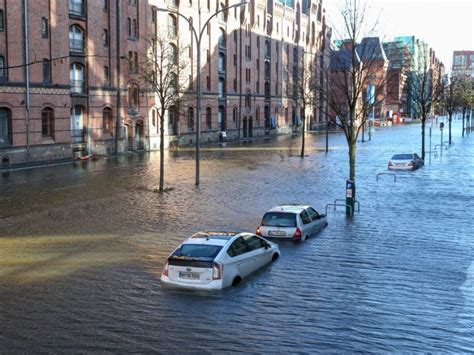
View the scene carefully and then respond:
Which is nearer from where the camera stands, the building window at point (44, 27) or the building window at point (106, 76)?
the building window at point (44, 27)

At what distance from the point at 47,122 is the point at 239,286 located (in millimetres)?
37208

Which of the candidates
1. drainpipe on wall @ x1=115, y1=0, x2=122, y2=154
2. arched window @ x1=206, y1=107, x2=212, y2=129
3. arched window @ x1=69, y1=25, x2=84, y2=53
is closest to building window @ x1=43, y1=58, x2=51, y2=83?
arched window @ x1=69, y1=25, x2=84, y2=53

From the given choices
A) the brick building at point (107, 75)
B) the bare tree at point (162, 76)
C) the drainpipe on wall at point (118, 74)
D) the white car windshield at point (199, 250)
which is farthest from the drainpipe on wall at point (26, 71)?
the white car windshield at point (199, 250)

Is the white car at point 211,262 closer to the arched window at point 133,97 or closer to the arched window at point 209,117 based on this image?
the arched window at point 133,97

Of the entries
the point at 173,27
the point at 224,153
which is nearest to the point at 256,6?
the point at 173,27

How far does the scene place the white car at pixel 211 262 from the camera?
1377 centimetres

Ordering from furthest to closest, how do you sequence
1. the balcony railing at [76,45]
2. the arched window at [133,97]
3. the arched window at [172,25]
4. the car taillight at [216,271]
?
the arched window at [172,25]
the arched window at [133,97]
the balcony railing at [76,45]
the car taillight at [216,271]

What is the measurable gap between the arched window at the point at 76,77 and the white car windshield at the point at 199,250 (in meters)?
39.3

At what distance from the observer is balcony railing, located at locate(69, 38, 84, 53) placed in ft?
165

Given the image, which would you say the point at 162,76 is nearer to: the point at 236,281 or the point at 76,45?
the point at 76,45

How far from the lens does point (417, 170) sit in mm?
42344

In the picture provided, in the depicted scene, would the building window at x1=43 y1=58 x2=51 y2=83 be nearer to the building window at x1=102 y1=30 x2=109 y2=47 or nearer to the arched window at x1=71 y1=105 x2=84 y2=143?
the arched window at x1=71 y1=105 x2=84 y2=143

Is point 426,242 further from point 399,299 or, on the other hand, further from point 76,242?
point 76,242

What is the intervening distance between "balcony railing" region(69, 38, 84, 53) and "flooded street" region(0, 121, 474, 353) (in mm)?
20940
